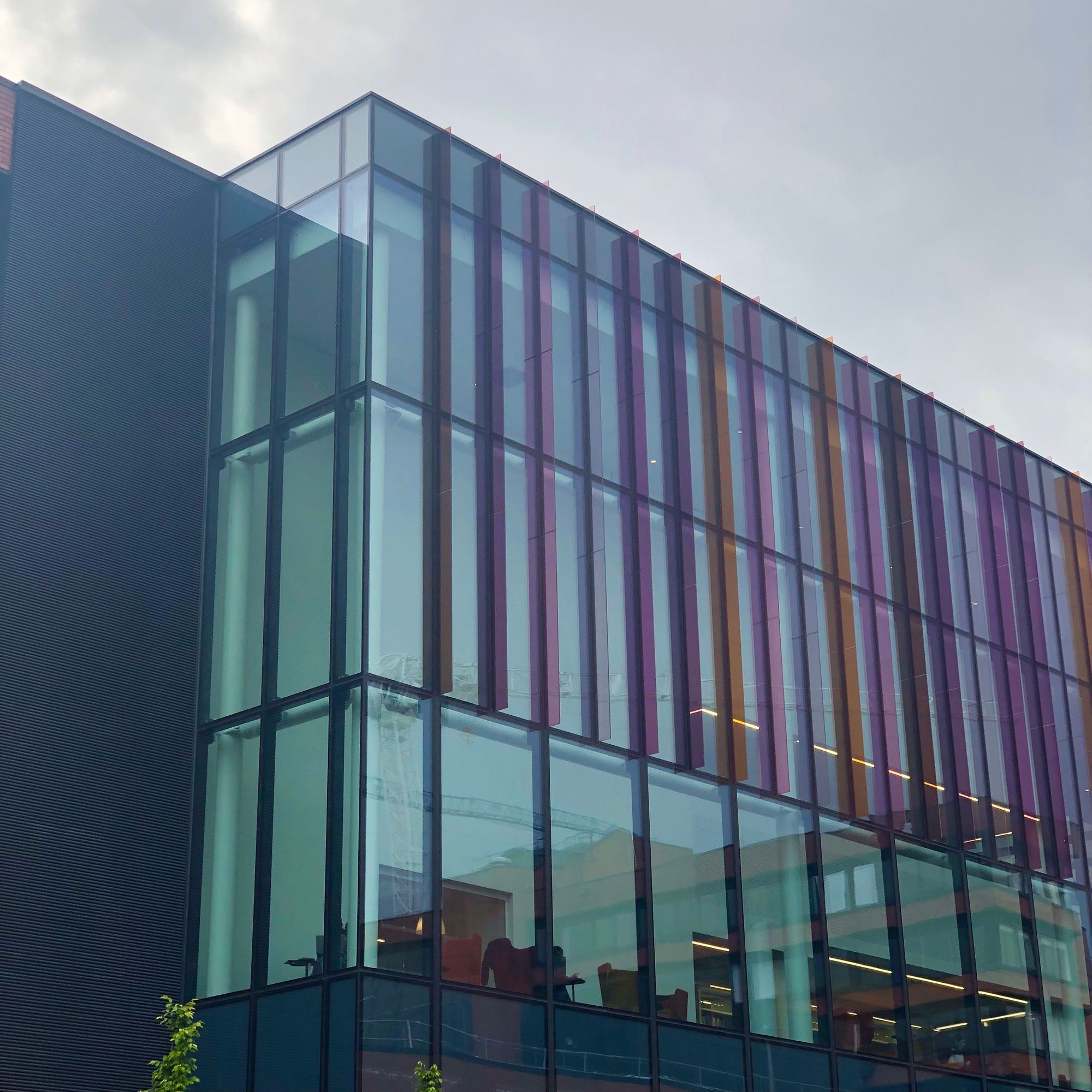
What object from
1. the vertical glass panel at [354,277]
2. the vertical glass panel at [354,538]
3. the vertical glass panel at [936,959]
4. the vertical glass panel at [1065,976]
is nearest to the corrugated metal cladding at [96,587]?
the vertical glass panel at [354,277]

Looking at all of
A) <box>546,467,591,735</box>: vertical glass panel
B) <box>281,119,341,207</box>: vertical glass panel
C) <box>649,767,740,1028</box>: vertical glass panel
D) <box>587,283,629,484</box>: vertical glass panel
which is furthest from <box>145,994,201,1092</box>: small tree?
<box>281,119,341,207</box>: vertical glass panel

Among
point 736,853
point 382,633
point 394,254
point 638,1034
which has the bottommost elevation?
point 638,1034

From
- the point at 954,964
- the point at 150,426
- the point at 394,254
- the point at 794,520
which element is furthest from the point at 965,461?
the point at 150,426

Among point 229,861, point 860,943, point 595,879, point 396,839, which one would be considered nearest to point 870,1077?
point 860,943

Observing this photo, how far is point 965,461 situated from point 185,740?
2029 cm

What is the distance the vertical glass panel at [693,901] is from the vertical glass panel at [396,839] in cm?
499

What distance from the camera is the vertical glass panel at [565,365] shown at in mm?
27703

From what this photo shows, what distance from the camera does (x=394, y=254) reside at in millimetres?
26047

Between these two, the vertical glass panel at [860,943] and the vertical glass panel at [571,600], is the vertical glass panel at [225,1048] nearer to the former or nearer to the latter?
the vertical glass panel at [571,600]

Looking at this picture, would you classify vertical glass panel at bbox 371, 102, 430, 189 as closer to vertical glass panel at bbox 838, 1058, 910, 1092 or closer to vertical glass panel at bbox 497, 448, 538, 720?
vertical glass panel at bbox 497, 448, 538, 720

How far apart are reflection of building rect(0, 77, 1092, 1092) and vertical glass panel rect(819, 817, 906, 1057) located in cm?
9

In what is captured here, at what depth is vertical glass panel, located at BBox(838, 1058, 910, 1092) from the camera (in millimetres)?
27984

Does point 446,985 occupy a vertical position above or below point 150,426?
below

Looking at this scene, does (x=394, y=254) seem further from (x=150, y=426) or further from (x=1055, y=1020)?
(x=1055, y=1020)
